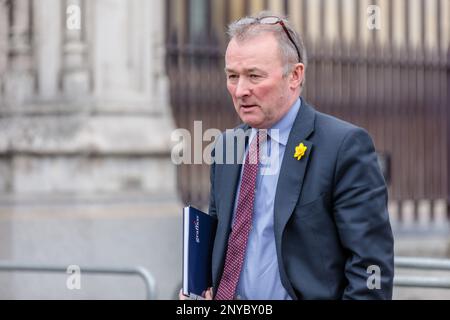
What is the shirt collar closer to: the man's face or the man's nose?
the man's face

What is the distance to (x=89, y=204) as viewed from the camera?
7555 mm

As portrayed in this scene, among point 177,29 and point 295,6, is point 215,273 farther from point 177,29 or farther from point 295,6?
point 295,6

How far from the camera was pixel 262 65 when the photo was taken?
2768 millimetres

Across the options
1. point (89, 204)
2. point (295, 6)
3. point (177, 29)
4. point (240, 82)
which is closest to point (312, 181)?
point (240, 82)

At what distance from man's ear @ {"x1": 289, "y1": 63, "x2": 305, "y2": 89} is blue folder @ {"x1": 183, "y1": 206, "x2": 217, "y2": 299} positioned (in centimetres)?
47

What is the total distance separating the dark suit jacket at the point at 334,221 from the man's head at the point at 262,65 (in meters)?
0.16

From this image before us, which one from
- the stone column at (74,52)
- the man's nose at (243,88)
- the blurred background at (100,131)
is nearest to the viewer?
the man's nose at (243,88)

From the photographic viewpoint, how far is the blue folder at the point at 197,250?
2871 mm

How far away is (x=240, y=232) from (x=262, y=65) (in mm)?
491

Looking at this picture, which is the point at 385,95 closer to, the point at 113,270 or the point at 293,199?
the point at 113,270

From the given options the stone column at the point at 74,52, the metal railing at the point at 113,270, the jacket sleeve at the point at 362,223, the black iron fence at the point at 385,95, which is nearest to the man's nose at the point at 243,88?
the jacket sleeve at the point at 362,223

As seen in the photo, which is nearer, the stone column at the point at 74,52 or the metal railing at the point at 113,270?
the metal railing at the point at 113,270

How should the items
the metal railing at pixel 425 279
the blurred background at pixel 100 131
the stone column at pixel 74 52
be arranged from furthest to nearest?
the stone column at pixel 74 52
the blurred background at pixel 100 131
the metal railing at pixel 425 279

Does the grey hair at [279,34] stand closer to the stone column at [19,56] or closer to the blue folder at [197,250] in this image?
the blue folder at [197,250]
